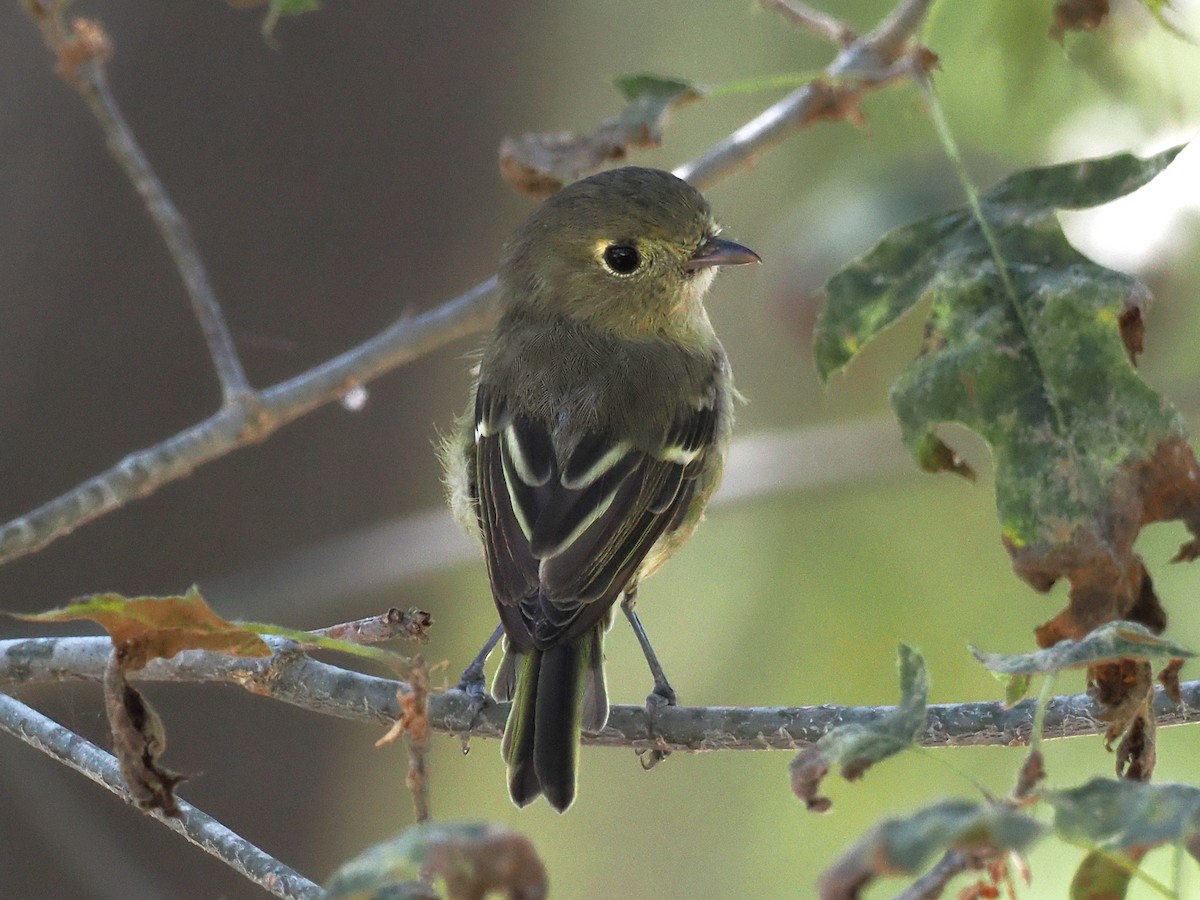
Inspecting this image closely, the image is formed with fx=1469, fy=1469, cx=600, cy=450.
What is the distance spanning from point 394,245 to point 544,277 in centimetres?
A: 130

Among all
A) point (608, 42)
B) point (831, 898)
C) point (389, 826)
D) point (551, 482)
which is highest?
point (608, 42)

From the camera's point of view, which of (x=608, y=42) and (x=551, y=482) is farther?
(x=608, y=42)

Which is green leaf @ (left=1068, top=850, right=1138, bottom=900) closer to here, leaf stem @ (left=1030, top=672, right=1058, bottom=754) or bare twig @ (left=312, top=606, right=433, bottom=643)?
leaf stem @ (left=1030, top=672, right=1058, bottom=754)

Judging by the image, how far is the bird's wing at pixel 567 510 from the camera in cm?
338

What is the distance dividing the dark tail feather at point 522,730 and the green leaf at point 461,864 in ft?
4.36

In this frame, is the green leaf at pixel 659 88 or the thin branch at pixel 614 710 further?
the green leaf at pixel 659 88

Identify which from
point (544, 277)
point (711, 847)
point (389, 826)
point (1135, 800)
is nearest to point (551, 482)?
point (544, 277)

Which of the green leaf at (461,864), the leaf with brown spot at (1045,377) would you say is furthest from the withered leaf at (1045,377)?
the green leaf at (461,864)

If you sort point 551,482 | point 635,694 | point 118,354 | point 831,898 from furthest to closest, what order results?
point 635,694, point 118,354, point 551,482, point 831,898

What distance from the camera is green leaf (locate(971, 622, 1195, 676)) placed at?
189cm

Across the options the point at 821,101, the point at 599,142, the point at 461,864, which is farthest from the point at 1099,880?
the point at 821,101

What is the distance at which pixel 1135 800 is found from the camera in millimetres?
1652

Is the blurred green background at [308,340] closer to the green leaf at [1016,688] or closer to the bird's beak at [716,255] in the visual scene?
the bird's beak at [716,255]

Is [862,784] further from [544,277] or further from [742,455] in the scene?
[544,277]
